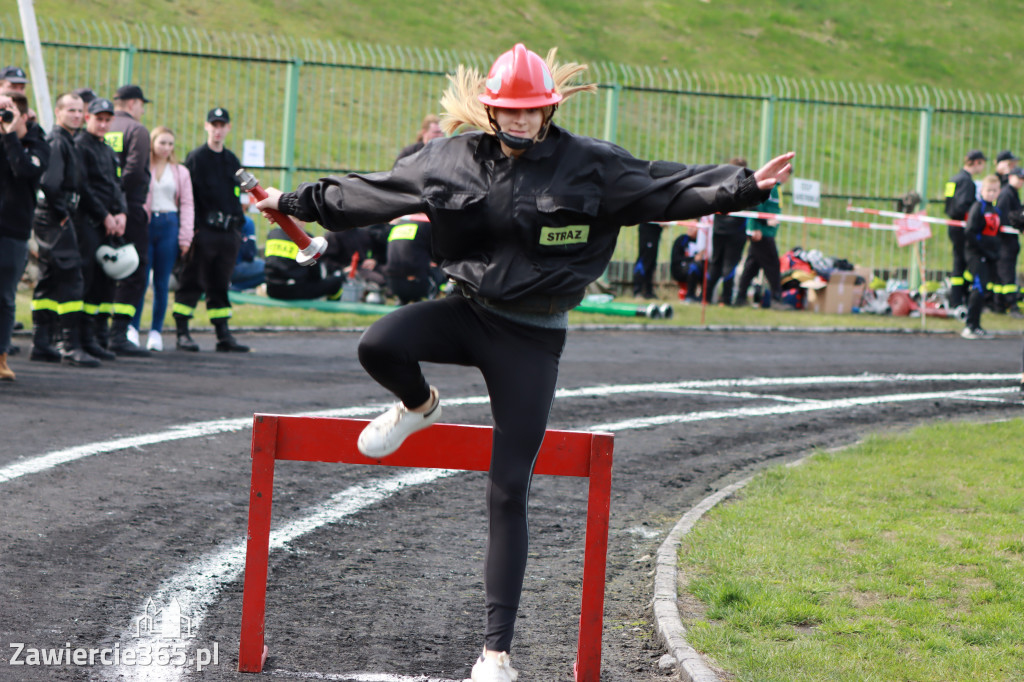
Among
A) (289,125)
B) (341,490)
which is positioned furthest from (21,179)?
(289,125)

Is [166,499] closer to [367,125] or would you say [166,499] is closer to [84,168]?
[84,168]

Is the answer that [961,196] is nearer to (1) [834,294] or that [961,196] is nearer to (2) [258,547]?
(1) [834,294]

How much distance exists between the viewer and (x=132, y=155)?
12.1m

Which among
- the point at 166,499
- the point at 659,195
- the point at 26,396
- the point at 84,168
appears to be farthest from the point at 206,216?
the point at 659,195

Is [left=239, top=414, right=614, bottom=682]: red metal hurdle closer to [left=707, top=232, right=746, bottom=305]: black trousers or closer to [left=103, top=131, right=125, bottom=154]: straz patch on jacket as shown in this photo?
[left=103, top=131, right=125, bottom=154]: straz patch on jacket

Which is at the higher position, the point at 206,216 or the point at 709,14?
the point at 709,14

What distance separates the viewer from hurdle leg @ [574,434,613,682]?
4.66 meters

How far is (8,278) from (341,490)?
4.15m

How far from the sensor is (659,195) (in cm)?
450

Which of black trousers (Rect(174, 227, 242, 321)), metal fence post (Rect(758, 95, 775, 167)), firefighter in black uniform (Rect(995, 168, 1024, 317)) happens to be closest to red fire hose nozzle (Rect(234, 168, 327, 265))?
black trousers (Rect(174, 227, 242, 321))

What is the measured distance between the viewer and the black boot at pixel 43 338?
11234 millimetres

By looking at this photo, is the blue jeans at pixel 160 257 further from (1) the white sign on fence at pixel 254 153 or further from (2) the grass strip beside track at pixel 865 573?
(2) the grass strip beside track at pixel 865 573

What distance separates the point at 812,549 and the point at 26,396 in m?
5.95

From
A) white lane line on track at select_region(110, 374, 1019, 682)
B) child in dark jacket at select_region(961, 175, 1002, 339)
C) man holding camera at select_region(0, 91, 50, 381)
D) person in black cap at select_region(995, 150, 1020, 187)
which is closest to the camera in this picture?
white lane line on track at select_region(110, 374, 1019, 682)
